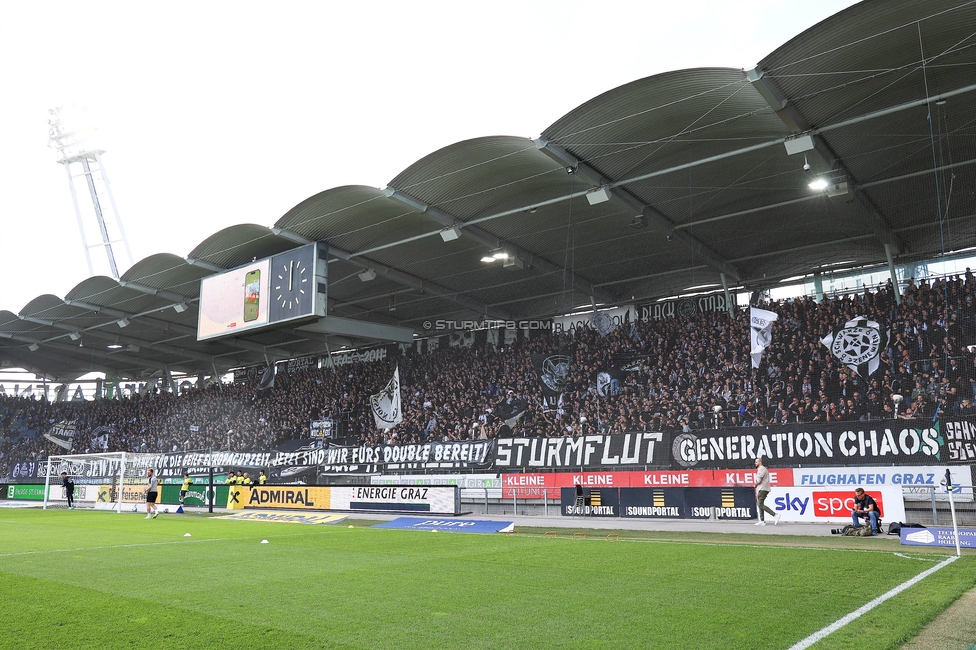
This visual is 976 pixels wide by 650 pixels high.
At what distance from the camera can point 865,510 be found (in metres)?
14.7

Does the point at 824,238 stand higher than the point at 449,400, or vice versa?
the point at 824,238

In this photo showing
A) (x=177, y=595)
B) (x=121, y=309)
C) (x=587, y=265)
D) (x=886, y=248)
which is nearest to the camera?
(x=177, y=595)

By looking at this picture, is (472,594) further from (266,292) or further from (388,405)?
(388,405)

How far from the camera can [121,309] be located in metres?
36.8

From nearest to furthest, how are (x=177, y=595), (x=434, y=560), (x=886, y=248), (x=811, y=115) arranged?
(x=177, y=595) → (x=434, y=560) → (x=811, y=115) → (x=886, y=248)

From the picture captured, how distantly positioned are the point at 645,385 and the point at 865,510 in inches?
516

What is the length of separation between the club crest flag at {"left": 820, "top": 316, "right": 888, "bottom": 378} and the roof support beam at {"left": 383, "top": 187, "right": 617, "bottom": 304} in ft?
36.0

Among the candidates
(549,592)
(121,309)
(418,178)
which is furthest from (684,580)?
(121,309)

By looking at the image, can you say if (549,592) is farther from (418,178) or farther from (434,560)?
(418,178)

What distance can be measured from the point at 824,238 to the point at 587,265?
9.07 meters

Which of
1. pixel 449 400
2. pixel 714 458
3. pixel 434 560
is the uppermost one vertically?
pixel 449 400

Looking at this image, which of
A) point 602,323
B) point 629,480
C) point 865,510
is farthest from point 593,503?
point 602,323

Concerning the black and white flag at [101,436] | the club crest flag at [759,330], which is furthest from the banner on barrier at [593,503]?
the black and white flag at [101,436]

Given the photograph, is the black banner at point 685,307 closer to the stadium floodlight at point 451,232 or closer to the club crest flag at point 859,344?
the club crest flag at point 859,344
